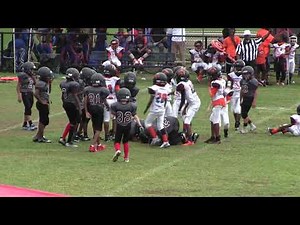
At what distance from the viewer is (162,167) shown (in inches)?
610

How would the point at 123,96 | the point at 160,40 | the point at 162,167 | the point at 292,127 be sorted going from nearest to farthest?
the point at 162,167
the point at 123,96
the point at 292,127
the point at 160,40

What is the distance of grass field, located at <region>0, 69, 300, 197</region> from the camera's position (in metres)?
13.4

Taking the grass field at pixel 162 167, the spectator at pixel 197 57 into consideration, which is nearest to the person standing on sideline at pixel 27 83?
the grass field at pixel 162 167

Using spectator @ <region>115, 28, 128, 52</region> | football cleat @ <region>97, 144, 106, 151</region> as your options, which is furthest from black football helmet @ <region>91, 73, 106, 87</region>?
spectator @ <region>115, 28, 128, 52</region>

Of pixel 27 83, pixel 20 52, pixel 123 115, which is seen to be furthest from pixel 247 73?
pixel 20 52

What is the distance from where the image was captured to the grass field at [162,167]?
13422mm

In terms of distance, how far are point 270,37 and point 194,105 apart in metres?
11.4

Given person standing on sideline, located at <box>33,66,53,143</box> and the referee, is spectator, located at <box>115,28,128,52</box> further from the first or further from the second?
person standing on sideline, located at <box>33,66,53,143</box>

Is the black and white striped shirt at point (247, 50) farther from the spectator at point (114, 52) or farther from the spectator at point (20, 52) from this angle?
the spectator at point (20, 52)

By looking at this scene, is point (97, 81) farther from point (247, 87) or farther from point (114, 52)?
point (114, 52)
